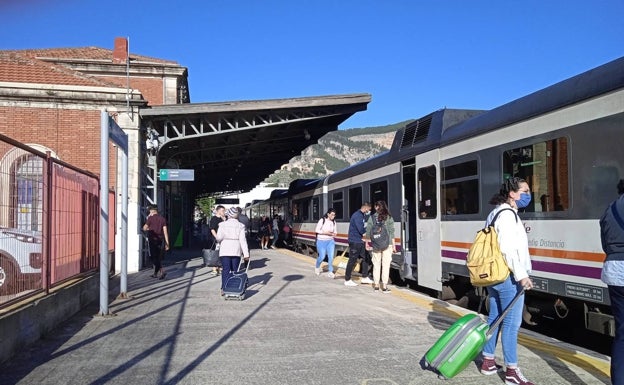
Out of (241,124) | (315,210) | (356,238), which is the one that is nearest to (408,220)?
(356,238)

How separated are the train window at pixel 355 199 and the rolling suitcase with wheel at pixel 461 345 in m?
9.86

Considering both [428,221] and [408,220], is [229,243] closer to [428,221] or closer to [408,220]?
[428,221]

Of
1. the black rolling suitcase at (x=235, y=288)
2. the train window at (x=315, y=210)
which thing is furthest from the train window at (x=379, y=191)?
the train window at (x=315, y=210)

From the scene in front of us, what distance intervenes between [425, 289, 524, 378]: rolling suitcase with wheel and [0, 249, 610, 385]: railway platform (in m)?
0.24

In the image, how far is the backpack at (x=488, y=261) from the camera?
4727 mm

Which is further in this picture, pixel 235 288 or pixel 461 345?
pixel 235 288

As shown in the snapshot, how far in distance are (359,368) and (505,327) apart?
144 cm

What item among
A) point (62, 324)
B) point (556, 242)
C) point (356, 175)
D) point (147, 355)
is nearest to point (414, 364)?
point (556, 242)

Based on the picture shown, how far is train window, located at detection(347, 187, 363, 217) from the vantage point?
1469 centimetres

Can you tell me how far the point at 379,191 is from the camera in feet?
42.1

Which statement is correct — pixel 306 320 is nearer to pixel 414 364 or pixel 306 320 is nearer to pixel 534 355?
pixel 414 364

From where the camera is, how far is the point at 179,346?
607cm

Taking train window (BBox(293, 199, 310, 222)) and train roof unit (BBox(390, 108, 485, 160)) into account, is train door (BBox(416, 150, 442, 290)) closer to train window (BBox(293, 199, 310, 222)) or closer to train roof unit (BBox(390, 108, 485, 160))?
train roof unit (BBox(390, 108, 485, 160))

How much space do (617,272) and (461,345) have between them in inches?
54.7
